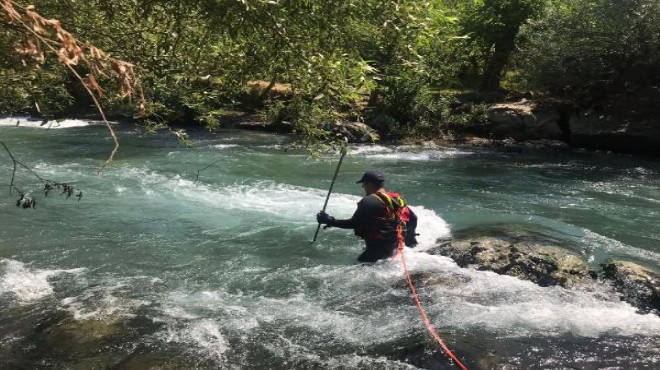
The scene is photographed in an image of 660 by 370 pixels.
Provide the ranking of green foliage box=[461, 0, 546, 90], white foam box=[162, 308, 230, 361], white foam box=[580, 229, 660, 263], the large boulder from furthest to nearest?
green foliage box=[461, 0, 546, 90], the large boulder, white foam box=[580, 229, 660, 263], white foam box=[162, 308, 230, 361]

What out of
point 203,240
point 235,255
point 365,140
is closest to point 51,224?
point 203,240

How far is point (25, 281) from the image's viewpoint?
7910mm

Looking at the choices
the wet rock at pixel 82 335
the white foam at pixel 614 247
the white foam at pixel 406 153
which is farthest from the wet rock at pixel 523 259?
the white foam at pixel 406 153

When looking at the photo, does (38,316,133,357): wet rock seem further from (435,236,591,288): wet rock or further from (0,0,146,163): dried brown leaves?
(435,236,591,288): wet rock

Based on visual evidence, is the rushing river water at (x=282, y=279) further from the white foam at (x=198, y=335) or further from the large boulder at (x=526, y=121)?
the large boulder at (x=526, y=121)

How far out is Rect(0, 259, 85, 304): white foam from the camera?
24.5ft

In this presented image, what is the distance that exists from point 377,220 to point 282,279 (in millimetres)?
1729

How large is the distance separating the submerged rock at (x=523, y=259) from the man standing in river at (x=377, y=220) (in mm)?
999

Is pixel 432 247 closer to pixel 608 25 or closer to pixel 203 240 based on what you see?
pixel 203 240

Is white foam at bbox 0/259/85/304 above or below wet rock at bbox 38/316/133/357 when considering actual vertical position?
below

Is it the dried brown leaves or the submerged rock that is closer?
the dried brown leaves

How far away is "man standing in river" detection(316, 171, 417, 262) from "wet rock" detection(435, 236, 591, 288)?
990 millimetres

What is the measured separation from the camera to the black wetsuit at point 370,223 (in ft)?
26.7

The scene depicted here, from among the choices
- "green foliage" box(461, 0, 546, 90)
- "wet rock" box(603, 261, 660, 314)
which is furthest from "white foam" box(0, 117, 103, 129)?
"wet rock" box(603, 261, 660, 314)
